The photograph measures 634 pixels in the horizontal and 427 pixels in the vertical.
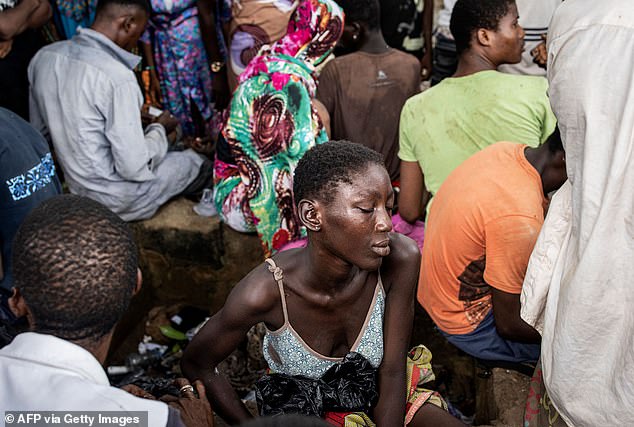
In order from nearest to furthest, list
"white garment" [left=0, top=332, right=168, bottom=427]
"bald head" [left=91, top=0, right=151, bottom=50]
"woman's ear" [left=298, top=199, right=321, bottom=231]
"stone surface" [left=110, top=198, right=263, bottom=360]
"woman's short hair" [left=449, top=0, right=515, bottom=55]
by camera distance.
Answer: "white garment" [left=0, top=332, right=168, bottom=427]
"woman's ear" [left=298, top=199, right=321, bottom=231]
"woman's short hair" [left=449, top=0, right=515, bottom=55]
"bald head" [left=91, top=0, right=151, bottom=50]
"stone surface" [left=110, top=198, right=263, bottom=360]

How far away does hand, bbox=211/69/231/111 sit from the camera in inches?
174

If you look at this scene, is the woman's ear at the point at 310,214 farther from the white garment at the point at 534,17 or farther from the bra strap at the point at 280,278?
the white garment at the point at 534,17

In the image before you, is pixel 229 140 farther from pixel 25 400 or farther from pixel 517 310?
pixel 25 400

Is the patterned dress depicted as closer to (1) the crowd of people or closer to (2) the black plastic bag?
(1) the crowd of people

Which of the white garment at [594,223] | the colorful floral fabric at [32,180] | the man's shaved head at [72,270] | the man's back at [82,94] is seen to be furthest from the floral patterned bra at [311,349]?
the man's back at [82,94]

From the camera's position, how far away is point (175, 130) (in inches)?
167

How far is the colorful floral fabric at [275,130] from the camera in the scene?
123 inches

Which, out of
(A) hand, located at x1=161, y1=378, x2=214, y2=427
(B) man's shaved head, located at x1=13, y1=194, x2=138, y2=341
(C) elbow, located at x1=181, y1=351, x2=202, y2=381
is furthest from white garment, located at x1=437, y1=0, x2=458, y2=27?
(B) man's shaved head, located at x1=13, y1=194, x2=138, y2=341

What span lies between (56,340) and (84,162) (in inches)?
94.2

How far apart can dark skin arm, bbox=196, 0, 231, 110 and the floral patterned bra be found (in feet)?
8.32

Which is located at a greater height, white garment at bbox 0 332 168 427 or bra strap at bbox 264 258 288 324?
white garment at bbox 0 332 168 427

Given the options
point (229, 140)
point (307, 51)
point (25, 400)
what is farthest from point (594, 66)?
point (307, 51)

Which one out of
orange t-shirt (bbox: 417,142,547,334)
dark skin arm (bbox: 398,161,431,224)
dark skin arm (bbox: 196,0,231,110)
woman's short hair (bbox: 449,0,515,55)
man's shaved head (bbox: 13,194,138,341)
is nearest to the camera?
man's shaved head (bbox: 13,194,138,341)

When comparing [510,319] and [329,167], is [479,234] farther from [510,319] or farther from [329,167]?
[329,167]
